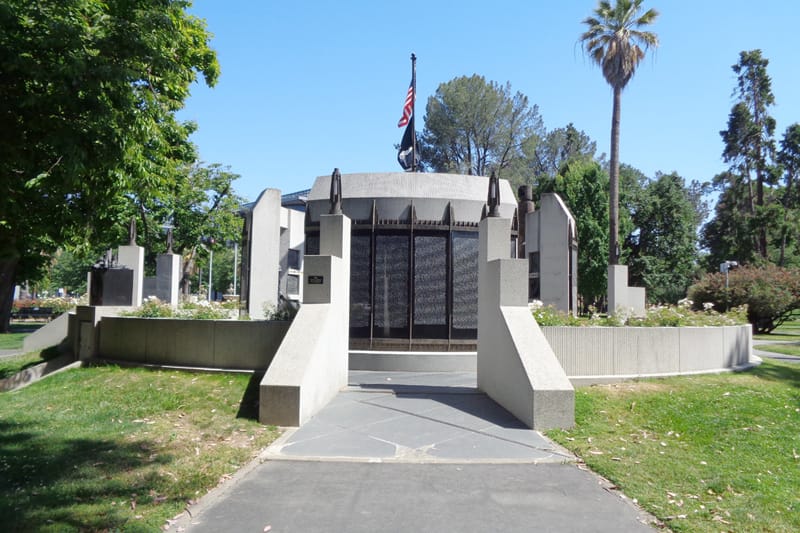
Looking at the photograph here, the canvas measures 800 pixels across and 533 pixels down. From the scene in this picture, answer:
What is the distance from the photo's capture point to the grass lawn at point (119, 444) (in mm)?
4742

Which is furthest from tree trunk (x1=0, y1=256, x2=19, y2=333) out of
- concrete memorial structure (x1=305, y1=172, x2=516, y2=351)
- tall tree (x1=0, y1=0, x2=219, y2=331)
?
tall tree (x1=0, y1=0, x2=219, y2=331)

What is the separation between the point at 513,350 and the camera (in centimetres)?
834

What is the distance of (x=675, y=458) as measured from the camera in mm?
6539

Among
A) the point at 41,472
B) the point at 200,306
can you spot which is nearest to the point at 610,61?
the point at 200,306

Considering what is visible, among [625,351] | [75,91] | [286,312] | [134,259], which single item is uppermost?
[75,91]

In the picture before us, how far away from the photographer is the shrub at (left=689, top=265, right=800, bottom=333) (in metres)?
28.0

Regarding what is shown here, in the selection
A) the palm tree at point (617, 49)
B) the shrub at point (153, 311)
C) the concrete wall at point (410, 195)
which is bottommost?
the shrub at point (153, 311)

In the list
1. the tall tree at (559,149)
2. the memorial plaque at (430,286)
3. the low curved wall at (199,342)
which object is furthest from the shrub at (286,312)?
the tall tree at (559,149)

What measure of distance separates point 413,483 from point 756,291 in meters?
29.0

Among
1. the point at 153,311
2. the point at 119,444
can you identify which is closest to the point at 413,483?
the point at 119,444

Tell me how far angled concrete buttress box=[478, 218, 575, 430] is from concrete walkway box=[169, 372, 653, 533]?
413 millimetres

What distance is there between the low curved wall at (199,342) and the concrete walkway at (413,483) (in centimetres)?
232

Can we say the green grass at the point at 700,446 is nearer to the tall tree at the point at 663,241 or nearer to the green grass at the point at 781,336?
the green grass at the point at 781,336

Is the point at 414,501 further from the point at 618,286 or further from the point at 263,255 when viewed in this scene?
the point at 618,286
